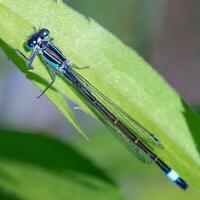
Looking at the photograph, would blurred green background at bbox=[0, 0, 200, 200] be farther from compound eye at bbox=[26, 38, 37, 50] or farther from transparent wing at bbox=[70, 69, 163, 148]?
compound eye at bbox=[26, 38, 37, 50]

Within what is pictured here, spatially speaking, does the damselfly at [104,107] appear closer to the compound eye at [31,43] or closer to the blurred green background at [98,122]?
the compound eye at [31,43]

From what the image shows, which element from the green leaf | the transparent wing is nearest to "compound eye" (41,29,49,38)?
the transparent wing

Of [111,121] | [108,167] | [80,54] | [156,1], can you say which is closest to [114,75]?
[80,54]

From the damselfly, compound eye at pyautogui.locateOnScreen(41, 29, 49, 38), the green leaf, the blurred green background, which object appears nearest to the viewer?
compound eye at pyautogui.locateOnScreen(41, 29, 49, 38)

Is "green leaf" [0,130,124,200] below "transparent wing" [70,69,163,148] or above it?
below

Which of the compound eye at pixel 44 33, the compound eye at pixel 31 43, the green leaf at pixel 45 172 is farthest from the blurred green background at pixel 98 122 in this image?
the compound eye at pixel 44 33

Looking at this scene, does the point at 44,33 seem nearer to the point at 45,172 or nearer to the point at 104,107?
the point at 104,107

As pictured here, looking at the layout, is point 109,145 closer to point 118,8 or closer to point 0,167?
point 0,167
